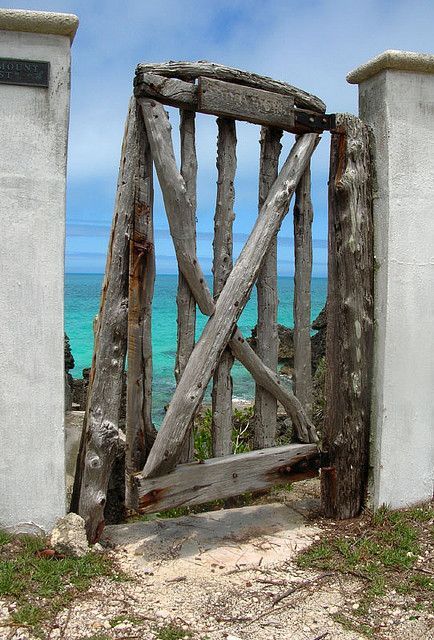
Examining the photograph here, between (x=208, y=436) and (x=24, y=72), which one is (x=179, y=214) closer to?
(x=24, y=72)

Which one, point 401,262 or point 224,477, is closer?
point 224,477

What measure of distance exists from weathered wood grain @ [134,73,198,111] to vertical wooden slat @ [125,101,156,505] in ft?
0.44

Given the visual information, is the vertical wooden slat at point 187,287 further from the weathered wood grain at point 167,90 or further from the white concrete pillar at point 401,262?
the white concrete pillar at point 401,262

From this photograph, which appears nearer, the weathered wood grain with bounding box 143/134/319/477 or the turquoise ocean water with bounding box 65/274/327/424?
the weathered wood grain with bounding box 143/134/319/477

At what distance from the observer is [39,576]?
3.93 metres

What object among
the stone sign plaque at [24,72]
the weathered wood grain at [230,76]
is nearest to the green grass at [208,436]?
the weathered wood grain at [230,76]

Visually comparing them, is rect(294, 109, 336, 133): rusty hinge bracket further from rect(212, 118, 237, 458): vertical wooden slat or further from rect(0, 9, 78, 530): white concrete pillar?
rect(0, 9, 78, 530): white concrete pillar

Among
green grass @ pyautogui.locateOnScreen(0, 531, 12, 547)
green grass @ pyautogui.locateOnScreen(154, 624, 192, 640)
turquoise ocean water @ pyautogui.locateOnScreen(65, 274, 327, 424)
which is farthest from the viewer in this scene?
turquoise ocean water @ pyautogui.locateOnScreen(65, 274, 327, 424)

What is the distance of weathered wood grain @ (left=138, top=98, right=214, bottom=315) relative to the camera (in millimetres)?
4195

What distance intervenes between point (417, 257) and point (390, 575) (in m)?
2.15

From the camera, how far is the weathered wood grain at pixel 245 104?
4.30m

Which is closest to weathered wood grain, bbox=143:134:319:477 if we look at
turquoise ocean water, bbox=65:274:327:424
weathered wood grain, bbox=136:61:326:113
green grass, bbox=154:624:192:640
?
weathered wood grain, bbox=136:61:326:113

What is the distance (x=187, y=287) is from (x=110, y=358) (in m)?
0.68

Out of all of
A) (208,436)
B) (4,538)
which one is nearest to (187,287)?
(208,436)
